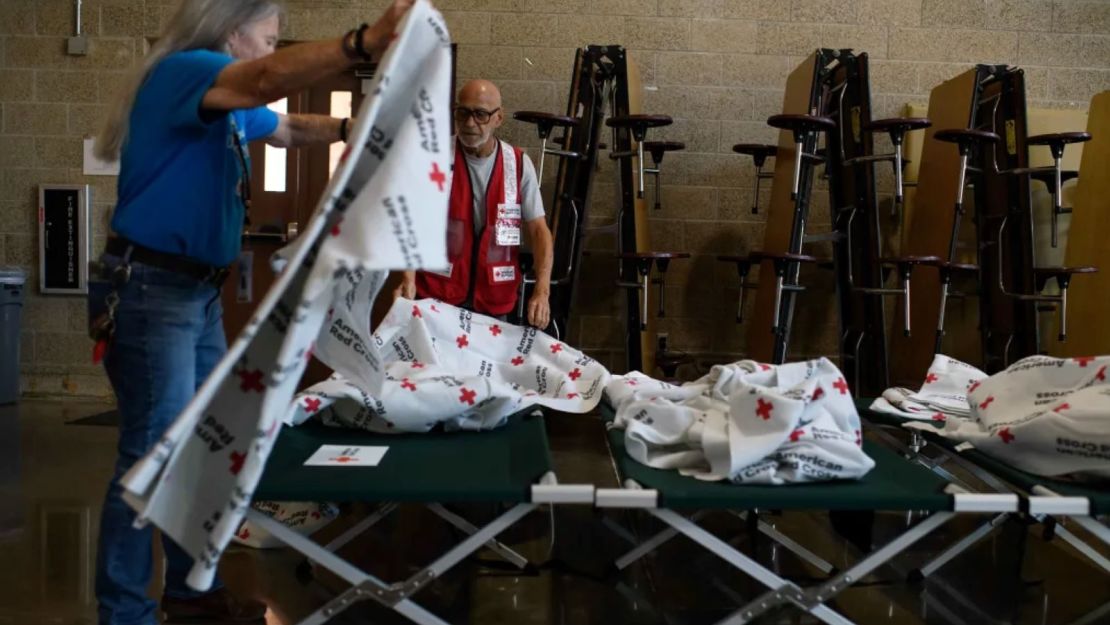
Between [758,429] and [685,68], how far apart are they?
3.74 m

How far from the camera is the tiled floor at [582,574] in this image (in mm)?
2443

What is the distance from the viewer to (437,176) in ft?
5.47

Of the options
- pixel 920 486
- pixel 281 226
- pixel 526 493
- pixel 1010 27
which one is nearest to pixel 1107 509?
pixel 920 486

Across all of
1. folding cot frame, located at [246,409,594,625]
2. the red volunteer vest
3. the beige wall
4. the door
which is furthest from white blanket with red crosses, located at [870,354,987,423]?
the door

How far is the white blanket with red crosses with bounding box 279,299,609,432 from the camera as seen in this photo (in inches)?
83.0

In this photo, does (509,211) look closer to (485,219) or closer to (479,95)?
(485,219)

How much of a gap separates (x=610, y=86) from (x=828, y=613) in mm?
3460

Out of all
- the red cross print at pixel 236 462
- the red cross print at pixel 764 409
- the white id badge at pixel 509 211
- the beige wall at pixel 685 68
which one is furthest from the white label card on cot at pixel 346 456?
the beige wall at pixel 685 68

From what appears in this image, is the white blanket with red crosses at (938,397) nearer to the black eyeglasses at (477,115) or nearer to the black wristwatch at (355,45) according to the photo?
the black eyeglasses at (477,115)

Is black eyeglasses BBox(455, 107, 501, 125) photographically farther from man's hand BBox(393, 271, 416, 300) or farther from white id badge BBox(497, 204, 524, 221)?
man's hand BBox(393, 271, 416, 300)

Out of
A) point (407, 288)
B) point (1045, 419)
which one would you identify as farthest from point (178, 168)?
point (1045, 419)

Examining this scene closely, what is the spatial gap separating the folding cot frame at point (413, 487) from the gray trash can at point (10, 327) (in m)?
3.89

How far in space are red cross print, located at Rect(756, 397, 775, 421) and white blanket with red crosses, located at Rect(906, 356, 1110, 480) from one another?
0.63 m

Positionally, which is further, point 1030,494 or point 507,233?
point 507,233
